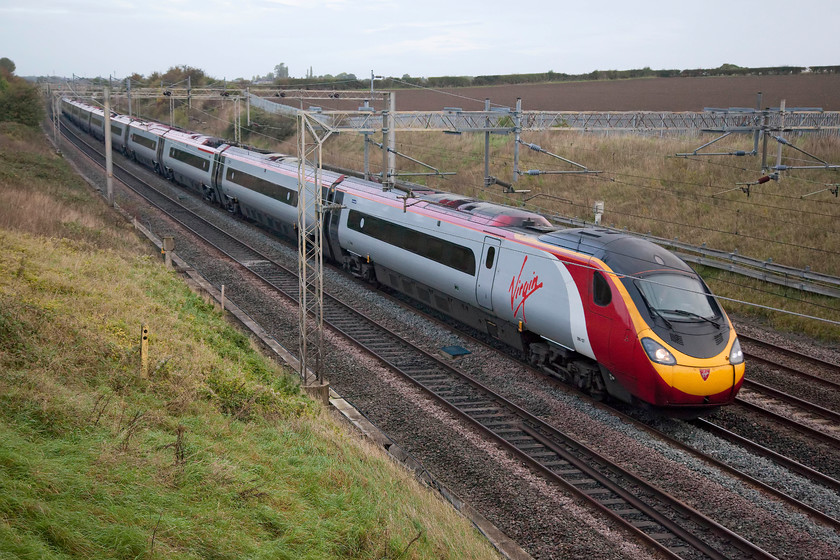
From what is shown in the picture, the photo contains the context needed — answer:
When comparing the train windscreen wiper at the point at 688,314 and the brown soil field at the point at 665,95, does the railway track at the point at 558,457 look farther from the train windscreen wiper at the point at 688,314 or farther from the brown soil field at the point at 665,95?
the brown soil field at the point at 665,95

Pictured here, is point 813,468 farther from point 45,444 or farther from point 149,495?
point 45,444

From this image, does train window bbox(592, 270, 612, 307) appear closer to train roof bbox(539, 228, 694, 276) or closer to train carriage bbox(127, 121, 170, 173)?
train roof bbox(539, 228, 694, 276)

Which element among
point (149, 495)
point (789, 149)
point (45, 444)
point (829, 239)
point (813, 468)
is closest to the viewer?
point (149, 495)

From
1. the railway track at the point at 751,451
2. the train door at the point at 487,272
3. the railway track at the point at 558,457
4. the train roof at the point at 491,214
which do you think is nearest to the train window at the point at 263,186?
the railway track at the point at 558,457

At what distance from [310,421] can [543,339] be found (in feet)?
18.6

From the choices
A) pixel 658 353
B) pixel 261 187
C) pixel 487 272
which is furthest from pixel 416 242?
pixel 261 187

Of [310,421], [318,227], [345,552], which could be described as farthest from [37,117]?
[345,552]

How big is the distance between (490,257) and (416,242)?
329 cm

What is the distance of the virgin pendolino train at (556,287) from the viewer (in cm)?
1194

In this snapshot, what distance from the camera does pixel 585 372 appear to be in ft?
44.6

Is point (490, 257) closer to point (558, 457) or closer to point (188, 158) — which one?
point (558, 457)

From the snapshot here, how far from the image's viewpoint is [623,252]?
1301 cm

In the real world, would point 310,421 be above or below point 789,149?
below

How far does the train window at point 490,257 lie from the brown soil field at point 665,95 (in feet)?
72.0
